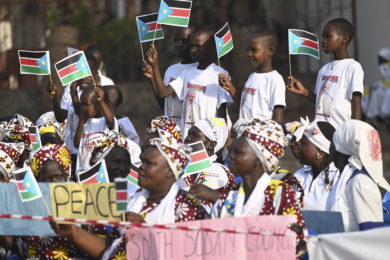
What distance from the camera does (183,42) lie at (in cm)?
999

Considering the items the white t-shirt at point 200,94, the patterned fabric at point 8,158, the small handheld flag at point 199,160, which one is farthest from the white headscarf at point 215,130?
the patterned fabric at point 8,158

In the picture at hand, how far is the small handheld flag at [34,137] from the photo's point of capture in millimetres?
9234

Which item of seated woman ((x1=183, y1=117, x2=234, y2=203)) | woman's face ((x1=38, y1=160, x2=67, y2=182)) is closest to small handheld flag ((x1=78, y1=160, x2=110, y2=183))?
woman's face ((x1=38, y1=160, x2=67, y2=182))

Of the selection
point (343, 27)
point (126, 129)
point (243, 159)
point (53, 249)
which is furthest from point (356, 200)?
point (126, 129)

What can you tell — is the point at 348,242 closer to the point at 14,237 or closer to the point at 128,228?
the point at 128,228

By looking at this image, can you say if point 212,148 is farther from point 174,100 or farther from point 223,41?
point 174,100

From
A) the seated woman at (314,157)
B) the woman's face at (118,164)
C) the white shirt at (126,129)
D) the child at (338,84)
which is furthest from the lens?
the white shirt at (126,129)

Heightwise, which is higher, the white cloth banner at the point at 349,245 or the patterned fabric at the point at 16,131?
the patterned fabric at the point at 16,131

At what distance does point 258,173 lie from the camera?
652 centimetres

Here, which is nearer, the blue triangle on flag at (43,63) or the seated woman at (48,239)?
the seated woman at (48,239)

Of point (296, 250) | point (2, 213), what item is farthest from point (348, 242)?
point (2, 213)

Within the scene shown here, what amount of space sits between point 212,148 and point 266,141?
83.6 inches

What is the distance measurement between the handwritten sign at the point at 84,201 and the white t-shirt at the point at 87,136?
260 cm

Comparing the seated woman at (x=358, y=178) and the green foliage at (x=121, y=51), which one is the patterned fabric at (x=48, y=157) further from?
the green foliage at (x=121, y=51)
